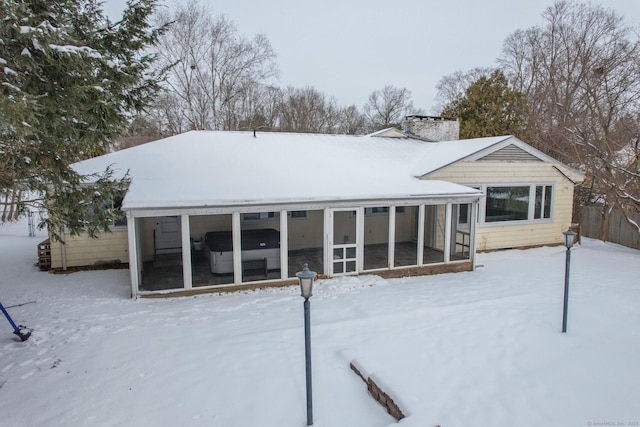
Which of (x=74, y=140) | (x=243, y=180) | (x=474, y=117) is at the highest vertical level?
(x=474, y=117)

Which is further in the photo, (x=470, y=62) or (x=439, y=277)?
(x=470, y=62)

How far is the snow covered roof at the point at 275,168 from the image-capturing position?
8422 millimetres

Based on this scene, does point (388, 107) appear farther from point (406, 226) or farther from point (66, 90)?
point (66, 90)

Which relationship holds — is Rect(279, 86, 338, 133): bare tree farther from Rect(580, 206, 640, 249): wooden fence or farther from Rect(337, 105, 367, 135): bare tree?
Rect(580, 206, 640, 249): wooden fence

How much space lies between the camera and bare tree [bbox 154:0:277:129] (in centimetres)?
2297

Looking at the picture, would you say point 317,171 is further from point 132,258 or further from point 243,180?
point 132,258

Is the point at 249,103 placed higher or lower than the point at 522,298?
higher

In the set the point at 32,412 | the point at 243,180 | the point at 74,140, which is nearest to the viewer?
the point at 32,412

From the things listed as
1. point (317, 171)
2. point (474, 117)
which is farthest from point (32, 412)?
point (474, 117)

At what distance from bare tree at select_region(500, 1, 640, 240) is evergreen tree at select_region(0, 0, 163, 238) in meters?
15.0

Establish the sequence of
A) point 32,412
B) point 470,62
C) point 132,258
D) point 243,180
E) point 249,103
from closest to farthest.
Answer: point 32,412, point 132,258, point 243,180, point 249,103, point 470,62

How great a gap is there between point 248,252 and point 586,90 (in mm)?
15911

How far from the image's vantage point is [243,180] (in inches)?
367

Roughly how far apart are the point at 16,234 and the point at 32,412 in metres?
15.6
